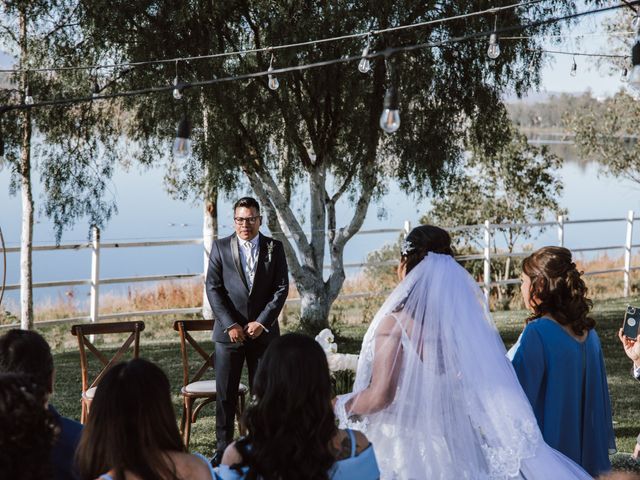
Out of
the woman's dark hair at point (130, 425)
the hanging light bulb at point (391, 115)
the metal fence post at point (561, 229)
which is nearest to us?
the woman's dark hair at point (130, 425)

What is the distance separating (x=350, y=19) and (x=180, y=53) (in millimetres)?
1841

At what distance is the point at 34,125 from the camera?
31.2ft

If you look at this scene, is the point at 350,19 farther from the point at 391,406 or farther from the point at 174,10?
the point at 391,406

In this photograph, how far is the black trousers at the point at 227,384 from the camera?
221 inches

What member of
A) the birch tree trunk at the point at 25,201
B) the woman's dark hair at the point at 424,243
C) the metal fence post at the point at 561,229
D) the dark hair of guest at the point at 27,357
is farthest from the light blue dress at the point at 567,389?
the metal fence post at the point at 561,229

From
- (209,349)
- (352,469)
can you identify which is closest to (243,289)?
(352,469)

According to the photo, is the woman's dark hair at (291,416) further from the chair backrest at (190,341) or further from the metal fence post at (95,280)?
the metal fence post at (95,280)

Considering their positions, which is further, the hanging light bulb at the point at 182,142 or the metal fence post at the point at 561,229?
the metal fence post at the point at 561,229

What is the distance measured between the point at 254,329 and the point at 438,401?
2180 millimetres

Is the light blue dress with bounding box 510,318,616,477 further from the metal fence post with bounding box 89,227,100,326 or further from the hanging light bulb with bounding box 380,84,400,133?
the metal fence post with bounding box 89,227,100,326

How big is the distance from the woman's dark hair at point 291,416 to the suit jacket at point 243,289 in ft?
10.1

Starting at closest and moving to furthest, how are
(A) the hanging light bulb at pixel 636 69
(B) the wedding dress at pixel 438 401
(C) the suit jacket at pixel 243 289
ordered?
(B) the wedding dress at pixel 438 401 < (A) the hanging light bulb at pixel 636 69 < (C) the suit jacket at pixel 243 289

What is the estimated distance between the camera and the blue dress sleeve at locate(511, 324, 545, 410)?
3668 millimetres

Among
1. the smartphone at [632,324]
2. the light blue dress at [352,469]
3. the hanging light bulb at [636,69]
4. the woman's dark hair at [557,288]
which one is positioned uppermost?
the hanging light bulb at [636,69]
